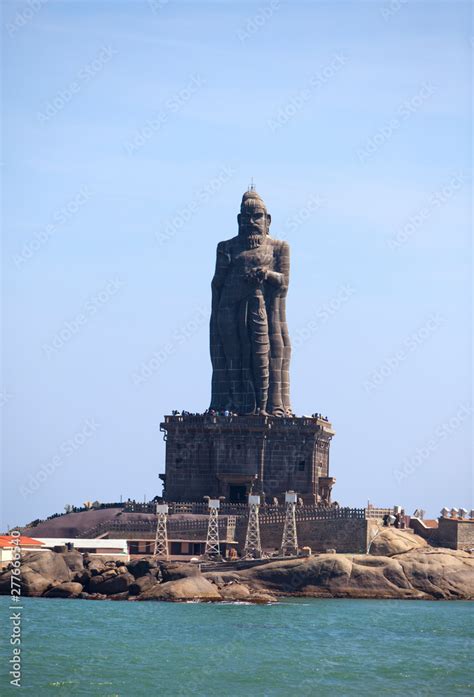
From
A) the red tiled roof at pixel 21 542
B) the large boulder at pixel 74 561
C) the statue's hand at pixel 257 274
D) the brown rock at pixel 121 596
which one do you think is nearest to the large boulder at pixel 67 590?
the brown rock at pixel 121 596

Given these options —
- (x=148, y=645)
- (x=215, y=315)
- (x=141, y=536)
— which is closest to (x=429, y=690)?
(x=148, y=645)

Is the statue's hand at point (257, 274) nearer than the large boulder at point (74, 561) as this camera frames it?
No

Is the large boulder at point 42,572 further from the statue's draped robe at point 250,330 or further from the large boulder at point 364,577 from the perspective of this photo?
the statue's draped robe at point 250,330

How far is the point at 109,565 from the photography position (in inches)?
3204

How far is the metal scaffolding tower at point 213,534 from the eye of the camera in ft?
289

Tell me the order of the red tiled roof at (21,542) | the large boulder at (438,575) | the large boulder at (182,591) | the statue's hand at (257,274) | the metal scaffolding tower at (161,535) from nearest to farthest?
the large boulder at (182,591) → the large boulder at (438,575) → the red tiled roof at (21,542) → the metal scaffolding tower at (161,535) → the statue's hand at (257,274)

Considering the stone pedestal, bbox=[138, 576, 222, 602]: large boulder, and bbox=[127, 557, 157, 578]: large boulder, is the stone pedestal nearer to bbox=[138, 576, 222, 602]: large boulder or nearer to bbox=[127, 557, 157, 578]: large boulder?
bbox=[127, 557, 157, 578]: large boulder

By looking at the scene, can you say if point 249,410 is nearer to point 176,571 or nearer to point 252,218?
point 252,218

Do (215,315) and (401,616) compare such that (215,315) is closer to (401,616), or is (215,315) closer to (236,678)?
(401,616)

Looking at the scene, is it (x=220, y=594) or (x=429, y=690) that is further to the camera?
(x=220, y=594)

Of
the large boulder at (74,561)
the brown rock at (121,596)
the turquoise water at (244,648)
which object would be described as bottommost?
the turquoise water at (244,648)

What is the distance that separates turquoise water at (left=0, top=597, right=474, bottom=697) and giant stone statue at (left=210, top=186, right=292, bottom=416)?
20.4 metres

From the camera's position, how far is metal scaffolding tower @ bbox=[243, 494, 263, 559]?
87500 millimetres

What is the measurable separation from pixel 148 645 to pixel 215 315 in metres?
36.6
